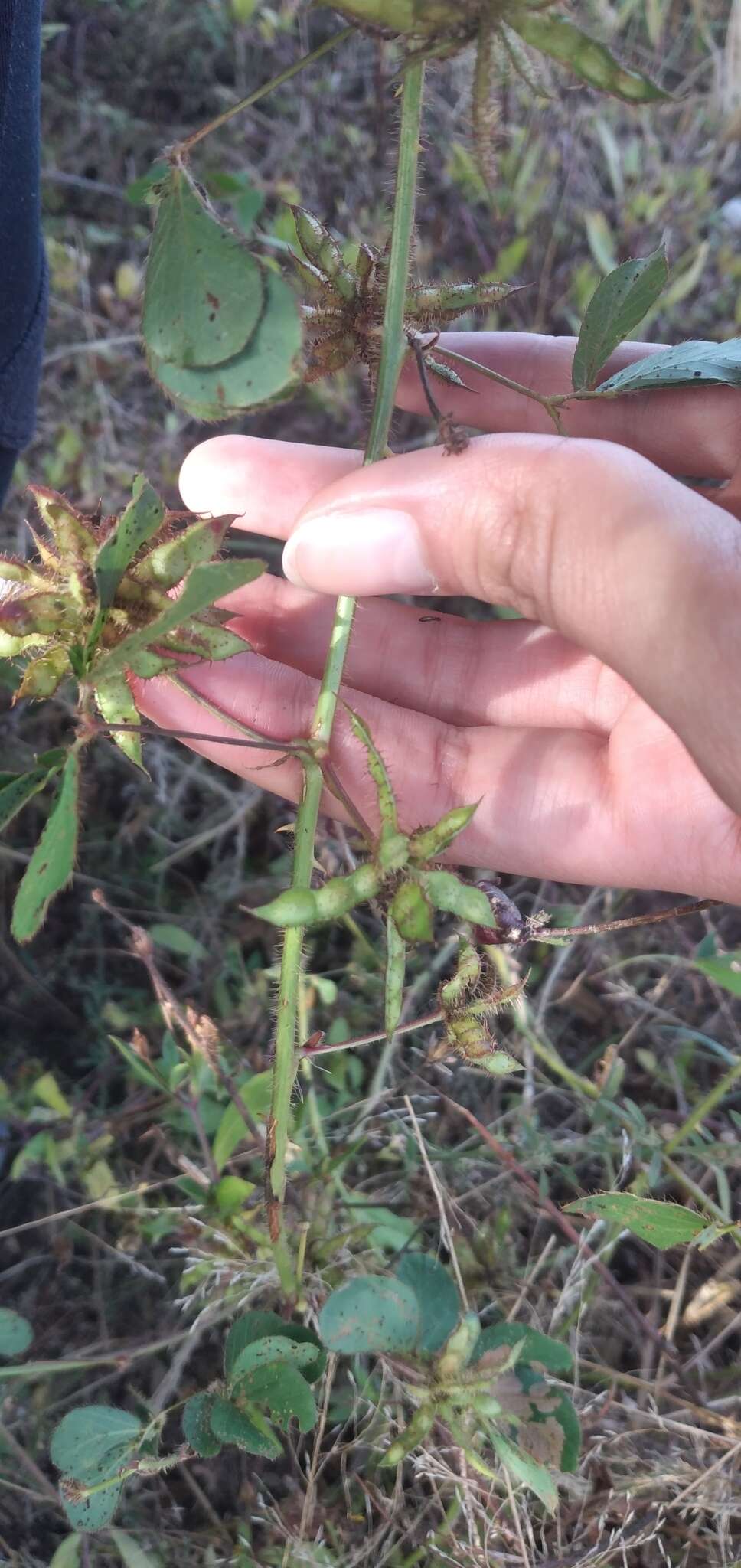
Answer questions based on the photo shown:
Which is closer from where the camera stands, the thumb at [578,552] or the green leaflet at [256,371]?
the green leaflet at [256,371]

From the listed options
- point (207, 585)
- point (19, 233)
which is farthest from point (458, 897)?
point (19, 233)

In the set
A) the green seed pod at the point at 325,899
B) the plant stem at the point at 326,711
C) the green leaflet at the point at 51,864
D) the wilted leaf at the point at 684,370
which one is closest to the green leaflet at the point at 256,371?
the plant stem at the point at 326,711

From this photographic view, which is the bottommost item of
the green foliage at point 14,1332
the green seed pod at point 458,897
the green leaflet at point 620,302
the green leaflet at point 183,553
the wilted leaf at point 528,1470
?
the green foliage at point 14,1332

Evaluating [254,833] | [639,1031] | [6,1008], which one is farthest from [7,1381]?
[639,1031]

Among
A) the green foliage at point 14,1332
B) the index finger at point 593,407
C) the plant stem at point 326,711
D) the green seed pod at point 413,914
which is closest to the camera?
the green seed pod at point 413,914

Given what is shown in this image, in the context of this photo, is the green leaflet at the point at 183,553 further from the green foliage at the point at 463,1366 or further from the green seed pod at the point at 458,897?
the green foliage at the point at 463,1366

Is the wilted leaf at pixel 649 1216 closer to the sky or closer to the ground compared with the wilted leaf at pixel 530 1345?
closer to the sky

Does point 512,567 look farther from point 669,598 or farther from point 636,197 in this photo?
point 636,197

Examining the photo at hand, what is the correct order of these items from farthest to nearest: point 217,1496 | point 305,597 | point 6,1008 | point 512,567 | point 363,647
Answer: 1. point 6,1008
2. point 363,647
3. point 305,597
4. point 217,1496
5. point 512,567
